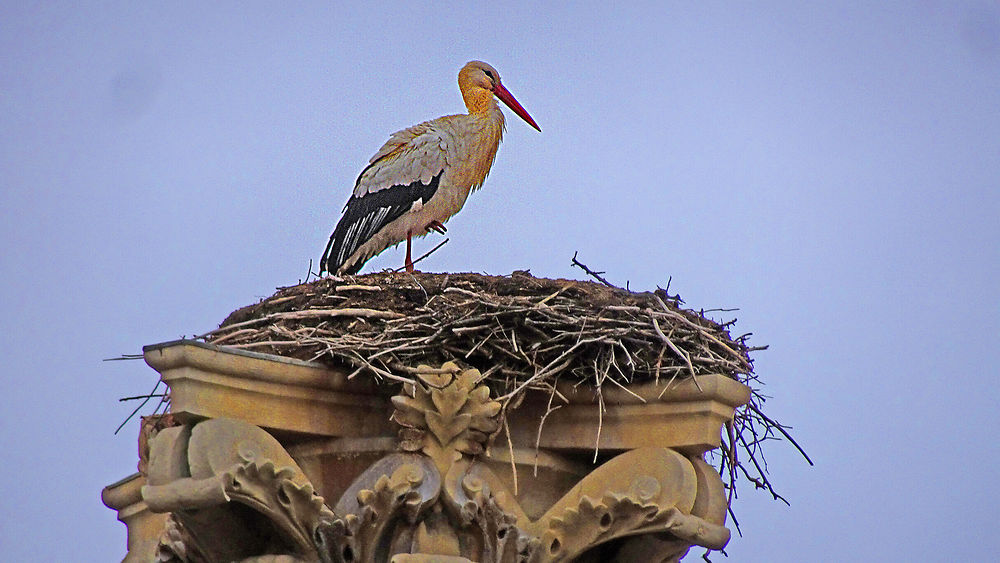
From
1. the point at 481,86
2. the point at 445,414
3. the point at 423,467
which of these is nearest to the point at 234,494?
the point at 423,467

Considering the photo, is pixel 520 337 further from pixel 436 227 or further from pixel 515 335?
pixel 436 227

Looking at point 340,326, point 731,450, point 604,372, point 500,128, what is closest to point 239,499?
point 340,326

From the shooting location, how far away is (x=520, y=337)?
332 inches

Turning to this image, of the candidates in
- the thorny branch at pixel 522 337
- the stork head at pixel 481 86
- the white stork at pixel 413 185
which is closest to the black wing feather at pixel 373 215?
the white stork at pixel 413 185

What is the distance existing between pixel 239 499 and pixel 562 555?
58.3 inches

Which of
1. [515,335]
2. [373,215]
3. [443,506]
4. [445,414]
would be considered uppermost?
[373,215]

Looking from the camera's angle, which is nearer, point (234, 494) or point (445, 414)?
point (234, 494)

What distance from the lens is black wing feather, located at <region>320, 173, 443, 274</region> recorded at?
11797mm

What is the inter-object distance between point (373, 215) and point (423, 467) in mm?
3774

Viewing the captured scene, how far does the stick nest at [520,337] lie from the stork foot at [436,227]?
3.16 meters

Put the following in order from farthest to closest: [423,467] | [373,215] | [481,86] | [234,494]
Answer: [481,86] < [373,215] < [423,467] < [234,494]

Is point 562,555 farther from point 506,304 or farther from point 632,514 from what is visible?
point 506,304

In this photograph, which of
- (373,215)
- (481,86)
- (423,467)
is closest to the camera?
(423,467)

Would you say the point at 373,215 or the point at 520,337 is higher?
the point at 373,215
